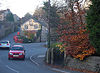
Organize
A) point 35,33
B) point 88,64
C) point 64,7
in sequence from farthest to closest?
point 35,33, point 64,7, point 88,64

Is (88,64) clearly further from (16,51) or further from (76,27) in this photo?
(16,51)

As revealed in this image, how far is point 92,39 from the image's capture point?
14156mm

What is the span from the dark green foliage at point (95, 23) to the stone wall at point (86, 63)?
870mm

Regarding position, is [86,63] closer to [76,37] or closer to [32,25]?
[76,37]

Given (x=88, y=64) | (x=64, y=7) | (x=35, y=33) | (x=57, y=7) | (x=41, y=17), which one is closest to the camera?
(x=88, y=64)

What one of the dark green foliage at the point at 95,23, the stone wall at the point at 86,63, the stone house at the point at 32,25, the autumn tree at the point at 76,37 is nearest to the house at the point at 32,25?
the stone house at the point at 32,25

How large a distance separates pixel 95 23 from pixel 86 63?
328 cm

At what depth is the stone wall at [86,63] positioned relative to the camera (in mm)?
14462

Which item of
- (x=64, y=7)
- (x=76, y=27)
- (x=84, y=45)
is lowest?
(x=84, y=45)

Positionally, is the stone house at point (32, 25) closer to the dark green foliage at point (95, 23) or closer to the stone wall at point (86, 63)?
the stone wall at point (86, 63)

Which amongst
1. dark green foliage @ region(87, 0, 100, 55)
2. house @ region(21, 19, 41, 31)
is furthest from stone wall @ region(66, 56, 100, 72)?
house @ region(21, 19, 41, 31)

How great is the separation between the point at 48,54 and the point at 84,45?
5.69 metres

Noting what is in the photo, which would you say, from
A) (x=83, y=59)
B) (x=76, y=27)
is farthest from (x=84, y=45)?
(x=76, y=27)

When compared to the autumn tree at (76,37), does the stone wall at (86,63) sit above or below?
below
